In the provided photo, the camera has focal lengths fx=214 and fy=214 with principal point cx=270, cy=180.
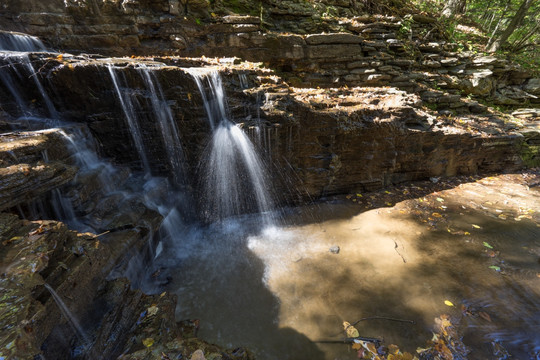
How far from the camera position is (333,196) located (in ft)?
21.4

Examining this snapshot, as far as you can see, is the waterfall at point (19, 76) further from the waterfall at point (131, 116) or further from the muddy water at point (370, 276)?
the muddy water at point (370, 276)

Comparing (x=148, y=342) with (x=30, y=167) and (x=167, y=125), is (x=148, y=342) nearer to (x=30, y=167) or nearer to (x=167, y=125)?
(x=30, y=167)

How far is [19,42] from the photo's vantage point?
6363mm

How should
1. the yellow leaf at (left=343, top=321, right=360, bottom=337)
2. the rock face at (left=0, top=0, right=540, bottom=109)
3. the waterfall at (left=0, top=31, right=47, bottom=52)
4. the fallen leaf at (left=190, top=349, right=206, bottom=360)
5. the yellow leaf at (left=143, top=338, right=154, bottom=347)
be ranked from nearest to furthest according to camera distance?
the fallen leaf at (left=190, top=349, right=206, bottom=360), the yellow leaf at (left=143, top=338, right=154, bottom=347), the yellow leaf at (left=343, top=321, right=360, bottom=337), the waterfall at (left=0, top=31, right=47, bottom=52), the rock face at (left=0, top=0, right=540, bottom=109)

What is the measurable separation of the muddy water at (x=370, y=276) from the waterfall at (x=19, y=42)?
752cm

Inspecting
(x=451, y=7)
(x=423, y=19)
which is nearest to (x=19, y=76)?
(x=423, y=19)

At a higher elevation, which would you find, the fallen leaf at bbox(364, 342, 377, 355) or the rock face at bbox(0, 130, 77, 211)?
the rock face at bbox(0, 130, 77, 211)

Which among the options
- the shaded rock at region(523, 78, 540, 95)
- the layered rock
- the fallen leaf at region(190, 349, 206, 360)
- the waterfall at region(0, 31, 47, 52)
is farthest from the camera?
the shaded rock at region(523, 78, 540, 95)

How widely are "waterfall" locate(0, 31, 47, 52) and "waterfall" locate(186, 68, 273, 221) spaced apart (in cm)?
563

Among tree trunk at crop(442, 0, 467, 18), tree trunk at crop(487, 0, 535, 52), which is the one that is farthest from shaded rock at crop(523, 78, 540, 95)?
tree trunk at crop(442, 0, 467, 18)

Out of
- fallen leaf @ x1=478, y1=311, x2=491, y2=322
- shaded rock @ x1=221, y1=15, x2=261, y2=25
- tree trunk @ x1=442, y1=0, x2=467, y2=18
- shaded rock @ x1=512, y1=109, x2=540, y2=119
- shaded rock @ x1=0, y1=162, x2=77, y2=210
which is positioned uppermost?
tree trunk @ x1=442, y1=0, x2=467, y2=18

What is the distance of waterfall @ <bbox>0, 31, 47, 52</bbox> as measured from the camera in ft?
19.7

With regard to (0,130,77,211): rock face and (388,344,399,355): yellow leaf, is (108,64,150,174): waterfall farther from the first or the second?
(388,344,399,355): yellow leaf

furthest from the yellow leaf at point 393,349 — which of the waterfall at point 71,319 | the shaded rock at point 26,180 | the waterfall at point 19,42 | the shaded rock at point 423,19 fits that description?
the shaded rock at point 423,19
